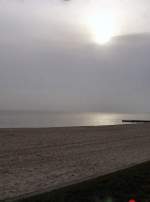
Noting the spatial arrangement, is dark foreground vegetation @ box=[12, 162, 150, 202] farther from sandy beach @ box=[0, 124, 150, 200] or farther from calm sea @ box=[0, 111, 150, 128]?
calm sea @ box=[0, 111, 150, 128]

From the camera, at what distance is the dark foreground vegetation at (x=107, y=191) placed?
16.4 ft

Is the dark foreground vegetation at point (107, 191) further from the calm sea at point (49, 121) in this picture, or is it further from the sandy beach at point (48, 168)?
the calm sea at point (49, 121)

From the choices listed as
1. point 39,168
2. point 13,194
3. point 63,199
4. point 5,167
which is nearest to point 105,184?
point 63,199

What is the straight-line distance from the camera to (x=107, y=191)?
18.5ft

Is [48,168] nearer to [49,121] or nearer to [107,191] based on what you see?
[107,191]

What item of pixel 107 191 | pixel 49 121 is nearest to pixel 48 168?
pixel 107 191

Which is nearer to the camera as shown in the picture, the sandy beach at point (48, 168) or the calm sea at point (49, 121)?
the sandy beach at point (48, 168)

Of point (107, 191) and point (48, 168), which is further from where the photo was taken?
point (48, 168)

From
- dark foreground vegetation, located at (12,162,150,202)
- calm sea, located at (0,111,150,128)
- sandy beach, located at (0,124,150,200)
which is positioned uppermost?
calm sea, located at (0,111,150,128)

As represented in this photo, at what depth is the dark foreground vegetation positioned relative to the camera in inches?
197

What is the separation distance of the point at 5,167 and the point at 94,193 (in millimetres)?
3357

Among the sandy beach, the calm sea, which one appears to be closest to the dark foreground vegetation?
the sandy beach

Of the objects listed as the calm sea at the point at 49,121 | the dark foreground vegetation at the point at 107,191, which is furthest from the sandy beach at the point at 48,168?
the calm sea at the point at 49,121

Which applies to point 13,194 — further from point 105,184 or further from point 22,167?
point 22,167
